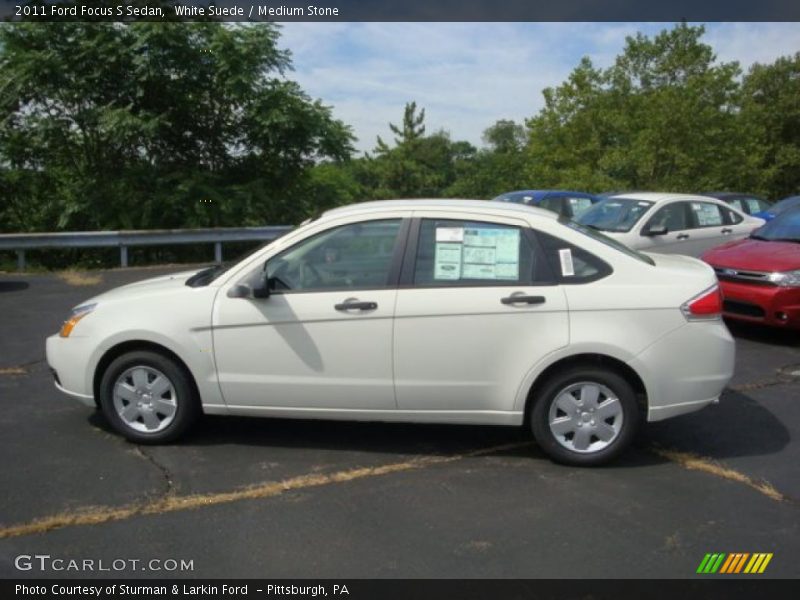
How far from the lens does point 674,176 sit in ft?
96.9

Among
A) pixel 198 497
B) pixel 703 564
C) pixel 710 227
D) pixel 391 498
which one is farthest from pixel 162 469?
pixel 710 227

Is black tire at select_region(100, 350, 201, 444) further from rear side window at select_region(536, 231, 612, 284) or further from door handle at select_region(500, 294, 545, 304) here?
rear side window at select_region(536, 231, 612, 284)

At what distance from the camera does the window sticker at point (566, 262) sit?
470 centimetres

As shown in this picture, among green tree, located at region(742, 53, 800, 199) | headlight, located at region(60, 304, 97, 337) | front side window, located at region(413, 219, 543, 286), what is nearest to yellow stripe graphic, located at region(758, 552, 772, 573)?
front side window, located at region(413, 219, 543, 286)

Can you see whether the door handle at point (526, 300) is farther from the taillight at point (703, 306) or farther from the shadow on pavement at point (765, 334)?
the shadow on pavement at point (765, 334)

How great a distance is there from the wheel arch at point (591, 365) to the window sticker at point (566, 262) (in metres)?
0.51

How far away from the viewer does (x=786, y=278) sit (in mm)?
7750

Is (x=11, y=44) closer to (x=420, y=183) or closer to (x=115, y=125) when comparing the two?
(x=115, y=125)

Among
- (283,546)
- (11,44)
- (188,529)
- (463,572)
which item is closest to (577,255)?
(463,572)

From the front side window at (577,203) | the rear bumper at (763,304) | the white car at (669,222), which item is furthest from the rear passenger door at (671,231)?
the front side window at (577,203)

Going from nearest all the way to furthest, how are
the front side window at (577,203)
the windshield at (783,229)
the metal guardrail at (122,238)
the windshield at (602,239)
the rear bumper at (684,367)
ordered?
the rear bumper at (684,367), the windshield at (602,239), the windshield at (783,229), the metal guardrail at (122,238), the front side window at (577,203)

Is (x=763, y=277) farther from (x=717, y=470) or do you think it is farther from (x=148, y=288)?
(x=148, y=288)
